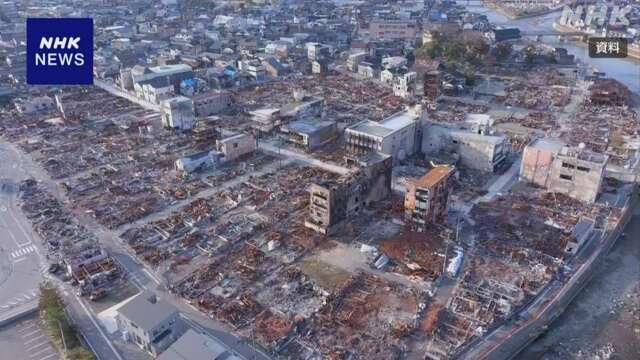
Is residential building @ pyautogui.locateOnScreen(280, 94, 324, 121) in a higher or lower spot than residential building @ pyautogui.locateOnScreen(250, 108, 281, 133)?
higher

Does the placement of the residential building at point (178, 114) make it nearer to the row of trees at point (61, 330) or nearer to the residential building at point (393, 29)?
the row of trees at point (61, 330)

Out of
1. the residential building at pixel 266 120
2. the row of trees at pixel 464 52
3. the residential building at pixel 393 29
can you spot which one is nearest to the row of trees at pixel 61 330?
the residential building at pixel 266 120

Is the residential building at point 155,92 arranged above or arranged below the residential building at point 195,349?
above

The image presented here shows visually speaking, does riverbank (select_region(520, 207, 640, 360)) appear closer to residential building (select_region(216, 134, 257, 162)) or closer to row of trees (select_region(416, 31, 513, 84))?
residential building (select_region(216, 134, 257, 162))

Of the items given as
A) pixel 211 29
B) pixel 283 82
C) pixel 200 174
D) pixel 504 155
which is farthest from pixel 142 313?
pixel 211 29

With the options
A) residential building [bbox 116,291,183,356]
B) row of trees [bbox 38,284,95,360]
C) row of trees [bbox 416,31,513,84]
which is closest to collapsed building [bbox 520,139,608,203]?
residential building [bbox 116,291,183,356]

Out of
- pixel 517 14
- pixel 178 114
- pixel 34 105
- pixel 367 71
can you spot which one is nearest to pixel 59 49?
pixel 178 114

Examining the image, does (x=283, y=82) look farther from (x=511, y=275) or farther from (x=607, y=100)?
(x=511, y=275)
